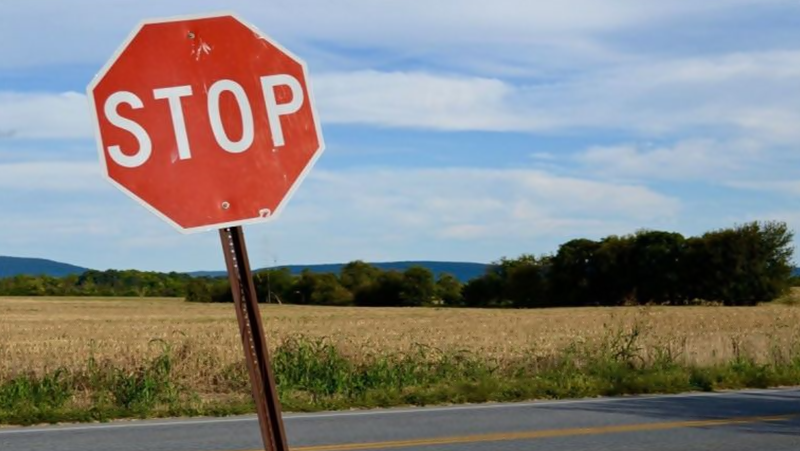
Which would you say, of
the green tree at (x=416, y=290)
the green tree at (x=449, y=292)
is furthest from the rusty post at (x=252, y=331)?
the green tree at (x=449, y=292)

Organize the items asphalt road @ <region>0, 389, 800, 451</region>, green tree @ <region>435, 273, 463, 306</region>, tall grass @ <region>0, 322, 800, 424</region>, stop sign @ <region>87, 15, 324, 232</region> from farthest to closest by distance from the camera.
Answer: green tree @ <region>435, 273, 463, 306</region>, tall grass @ <region>0, 322, 800, 424</region>, asphalt road @ <region>0, 389, 800, 451</region>, stop sign @ <region>87, 15, 324, 232</region>

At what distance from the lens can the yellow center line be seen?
9.57 metres

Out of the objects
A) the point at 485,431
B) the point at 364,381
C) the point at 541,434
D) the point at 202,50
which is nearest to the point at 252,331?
the point at 202,50

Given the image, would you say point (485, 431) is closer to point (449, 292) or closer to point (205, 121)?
point (205, 121)

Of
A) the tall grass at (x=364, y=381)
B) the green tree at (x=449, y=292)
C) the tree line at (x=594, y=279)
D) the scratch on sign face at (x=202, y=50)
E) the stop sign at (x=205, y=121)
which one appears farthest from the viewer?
the green tree at (x=449, y=292)

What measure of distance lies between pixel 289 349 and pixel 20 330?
21.4 metres

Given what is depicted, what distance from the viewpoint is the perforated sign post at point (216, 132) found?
11.2 feet

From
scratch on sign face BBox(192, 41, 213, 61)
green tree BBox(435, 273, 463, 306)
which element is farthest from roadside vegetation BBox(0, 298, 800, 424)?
green tree BBox(435, 273, 463, 306)

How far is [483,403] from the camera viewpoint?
1273cm

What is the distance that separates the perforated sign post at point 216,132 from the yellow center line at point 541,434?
20.0 ft

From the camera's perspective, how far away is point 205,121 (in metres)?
3.49

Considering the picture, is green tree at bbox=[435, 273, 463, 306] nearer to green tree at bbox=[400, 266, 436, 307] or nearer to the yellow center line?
green tree at bbox=[400, 266, 436, 307]

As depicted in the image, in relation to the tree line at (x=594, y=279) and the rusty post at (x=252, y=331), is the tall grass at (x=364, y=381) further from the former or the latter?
the tree line at (x=594, y=279)

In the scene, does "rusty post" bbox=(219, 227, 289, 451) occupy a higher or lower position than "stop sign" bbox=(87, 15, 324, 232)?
lower
